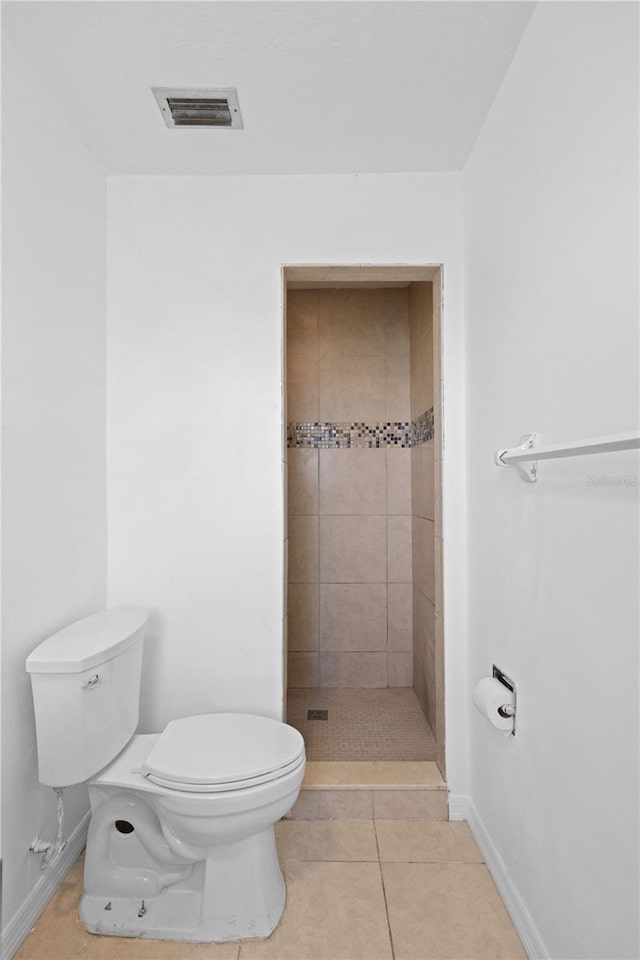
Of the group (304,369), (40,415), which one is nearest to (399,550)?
(304,369)

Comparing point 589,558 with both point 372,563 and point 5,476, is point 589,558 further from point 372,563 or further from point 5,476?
point 372,563

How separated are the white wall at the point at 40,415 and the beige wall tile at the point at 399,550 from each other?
1.58m

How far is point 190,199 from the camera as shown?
6.94 feet

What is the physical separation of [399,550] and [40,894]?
2.07 meters

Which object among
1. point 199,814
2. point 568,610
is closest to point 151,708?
point 199,814

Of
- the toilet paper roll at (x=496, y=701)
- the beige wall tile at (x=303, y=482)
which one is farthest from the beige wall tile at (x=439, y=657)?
the beige wall tile at (x=303, y=482)

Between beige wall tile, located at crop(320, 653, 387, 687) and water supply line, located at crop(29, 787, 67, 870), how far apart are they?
1.64 metres

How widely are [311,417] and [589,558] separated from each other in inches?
82.4

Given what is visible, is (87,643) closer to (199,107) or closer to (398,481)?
(199,107)

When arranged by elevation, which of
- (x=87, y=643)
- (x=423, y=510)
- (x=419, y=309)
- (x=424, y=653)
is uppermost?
(x=419, y=309)

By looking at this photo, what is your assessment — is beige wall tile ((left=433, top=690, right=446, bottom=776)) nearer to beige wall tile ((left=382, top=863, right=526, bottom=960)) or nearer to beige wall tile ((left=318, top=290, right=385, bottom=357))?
beige wall tile ((left=382, top=863, right=526, bottom=960))

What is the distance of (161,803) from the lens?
4.94ft

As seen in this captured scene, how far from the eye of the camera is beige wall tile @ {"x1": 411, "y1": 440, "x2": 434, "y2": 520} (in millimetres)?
2459

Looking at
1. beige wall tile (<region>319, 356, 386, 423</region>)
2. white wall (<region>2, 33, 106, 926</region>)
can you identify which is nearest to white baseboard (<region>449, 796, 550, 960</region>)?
white wall (<region>2, 33, 106, 926</region>)
